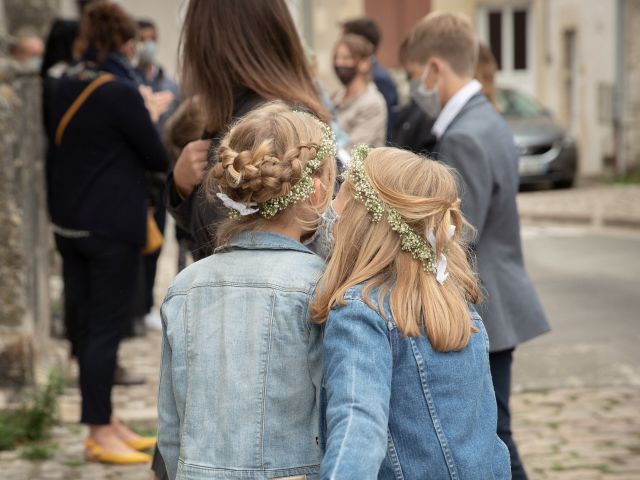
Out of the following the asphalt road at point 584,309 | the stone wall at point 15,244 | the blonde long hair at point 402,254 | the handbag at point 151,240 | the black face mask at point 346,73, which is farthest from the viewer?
the black face mask at point 346,73

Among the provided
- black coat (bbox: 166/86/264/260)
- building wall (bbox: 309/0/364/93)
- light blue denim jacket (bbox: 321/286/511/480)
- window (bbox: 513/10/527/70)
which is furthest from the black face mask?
window (bbox: 513/10/527/70)

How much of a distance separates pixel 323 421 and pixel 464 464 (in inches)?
12.9

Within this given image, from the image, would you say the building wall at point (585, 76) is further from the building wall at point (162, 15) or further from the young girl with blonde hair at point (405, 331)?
the young girl with blonde hair at point (405, 331)

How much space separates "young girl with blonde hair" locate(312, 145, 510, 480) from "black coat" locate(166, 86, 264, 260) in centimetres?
71

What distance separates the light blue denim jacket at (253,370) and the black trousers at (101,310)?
2.62 m

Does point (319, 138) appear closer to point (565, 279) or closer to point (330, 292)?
point (330, 292)

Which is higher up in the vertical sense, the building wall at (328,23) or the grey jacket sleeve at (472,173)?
the grey jacket sleeve at (472,173)

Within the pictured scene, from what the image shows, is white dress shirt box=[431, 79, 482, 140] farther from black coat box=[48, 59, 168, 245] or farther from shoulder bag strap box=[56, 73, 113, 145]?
shoulder bag strap box=[56, 73, 113, 145]

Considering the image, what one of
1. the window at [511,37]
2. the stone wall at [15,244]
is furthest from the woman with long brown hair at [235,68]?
the window at [511,37]

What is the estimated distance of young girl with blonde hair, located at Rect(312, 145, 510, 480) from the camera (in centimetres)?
253

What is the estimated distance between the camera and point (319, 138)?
2.83 m

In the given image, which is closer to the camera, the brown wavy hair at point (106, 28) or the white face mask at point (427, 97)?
the white face mask at point (427, 97)

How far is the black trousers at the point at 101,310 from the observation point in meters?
5.35

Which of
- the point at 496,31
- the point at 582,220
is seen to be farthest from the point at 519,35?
the point at 582,220
